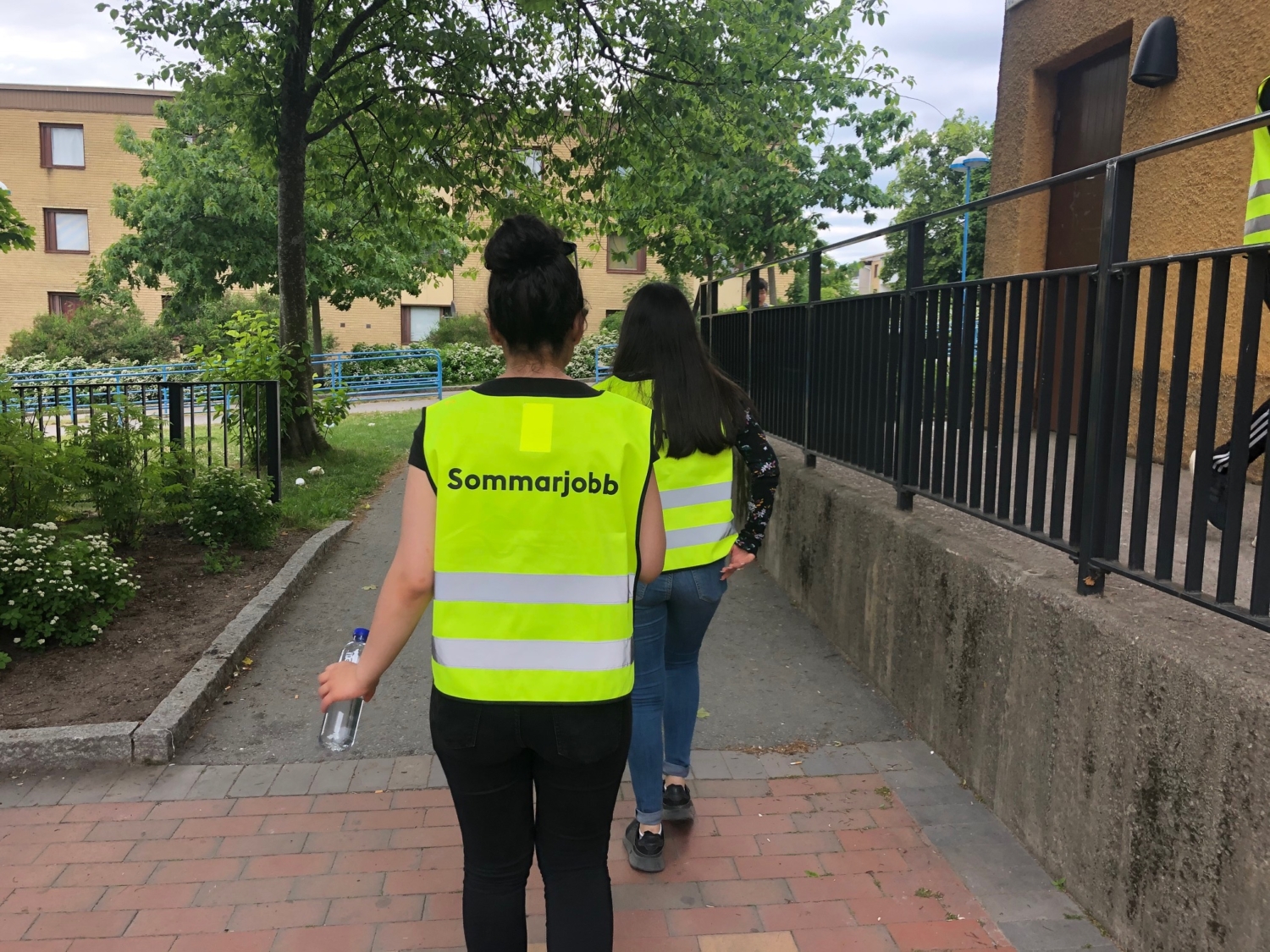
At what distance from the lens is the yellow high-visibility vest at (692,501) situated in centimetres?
302

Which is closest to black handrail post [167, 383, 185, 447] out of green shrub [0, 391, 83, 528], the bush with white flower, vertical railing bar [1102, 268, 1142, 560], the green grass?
the green grass

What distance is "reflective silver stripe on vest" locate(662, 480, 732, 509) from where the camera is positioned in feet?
9.91

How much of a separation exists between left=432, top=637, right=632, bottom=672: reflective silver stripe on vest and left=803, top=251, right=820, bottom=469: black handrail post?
418cm

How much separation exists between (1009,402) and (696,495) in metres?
1.39

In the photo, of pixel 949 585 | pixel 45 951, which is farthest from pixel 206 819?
pixel 949 585

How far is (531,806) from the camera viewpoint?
2.11 m

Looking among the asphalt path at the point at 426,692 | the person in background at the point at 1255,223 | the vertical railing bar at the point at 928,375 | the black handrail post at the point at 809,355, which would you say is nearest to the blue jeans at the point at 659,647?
the asphalt path at the point at 426,692

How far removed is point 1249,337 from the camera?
2461 mm

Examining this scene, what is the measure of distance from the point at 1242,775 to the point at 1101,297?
143 centimetres

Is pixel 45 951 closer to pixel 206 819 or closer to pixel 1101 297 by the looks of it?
pixel 206 819

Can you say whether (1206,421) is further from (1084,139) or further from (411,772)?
(1084,139)

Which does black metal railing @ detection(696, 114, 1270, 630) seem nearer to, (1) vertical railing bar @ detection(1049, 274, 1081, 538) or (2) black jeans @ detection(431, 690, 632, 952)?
(1) vertical railing bar @ detection(1049, 274, 1081, 538)

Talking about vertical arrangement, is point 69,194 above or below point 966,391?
above

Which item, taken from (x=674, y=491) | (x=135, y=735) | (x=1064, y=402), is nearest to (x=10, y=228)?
(x=135, y=735)
